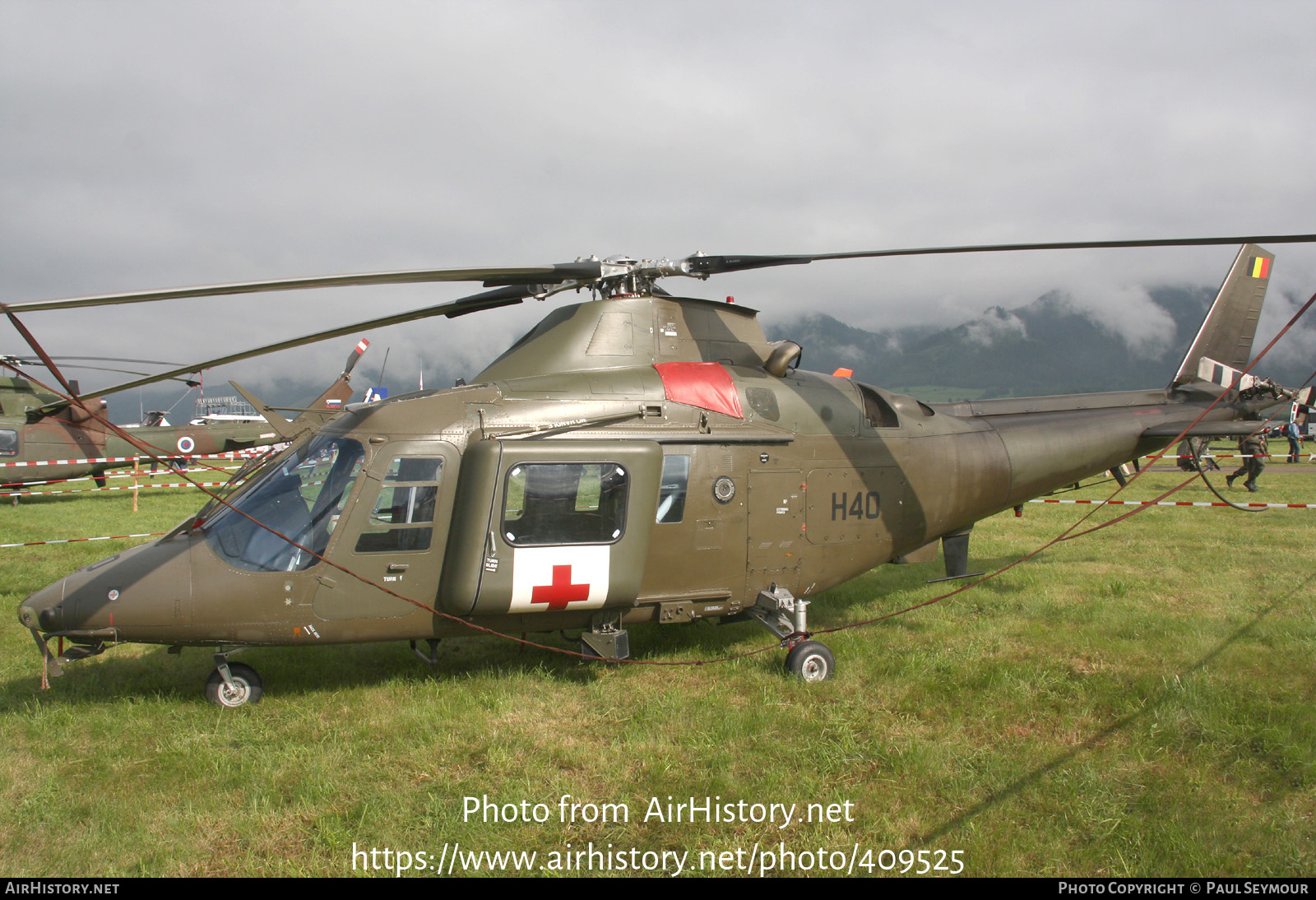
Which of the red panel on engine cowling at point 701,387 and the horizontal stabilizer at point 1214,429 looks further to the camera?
the horizontal stabilizer at point 1214,429

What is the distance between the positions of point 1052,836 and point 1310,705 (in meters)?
2.84

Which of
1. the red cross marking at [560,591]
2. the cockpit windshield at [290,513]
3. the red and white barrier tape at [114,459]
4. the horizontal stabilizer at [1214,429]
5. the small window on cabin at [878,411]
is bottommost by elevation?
the red and white barrier tape at [114,459]

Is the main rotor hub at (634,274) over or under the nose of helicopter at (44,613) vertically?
over

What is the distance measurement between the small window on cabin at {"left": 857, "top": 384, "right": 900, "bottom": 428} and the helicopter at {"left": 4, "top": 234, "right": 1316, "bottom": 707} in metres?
0.03

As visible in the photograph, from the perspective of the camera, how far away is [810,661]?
6.10 metres

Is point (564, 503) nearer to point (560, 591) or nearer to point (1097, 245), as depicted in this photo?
point (560, 591)

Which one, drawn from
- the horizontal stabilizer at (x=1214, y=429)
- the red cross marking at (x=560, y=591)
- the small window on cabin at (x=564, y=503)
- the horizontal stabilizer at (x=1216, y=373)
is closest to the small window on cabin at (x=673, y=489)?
the small window on cabin at (x=564, y=503)

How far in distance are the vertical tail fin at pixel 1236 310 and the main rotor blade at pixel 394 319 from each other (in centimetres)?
888

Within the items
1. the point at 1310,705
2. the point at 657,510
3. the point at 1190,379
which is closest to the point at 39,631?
the point at 657,510

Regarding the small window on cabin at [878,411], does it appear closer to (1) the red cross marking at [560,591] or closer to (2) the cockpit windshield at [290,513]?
(1) the red cross marking at [560,591]

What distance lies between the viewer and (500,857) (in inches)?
152

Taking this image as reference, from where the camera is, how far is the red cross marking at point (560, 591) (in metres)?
5.57

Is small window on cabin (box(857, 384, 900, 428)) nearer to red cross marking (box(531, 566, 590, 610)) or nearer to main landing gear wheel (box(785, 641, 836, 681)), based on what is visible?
main landing gear wheel (box(785, 641, 836, 681))

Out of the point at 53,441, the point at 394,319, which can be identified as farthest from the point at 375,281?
the point at 53,441
